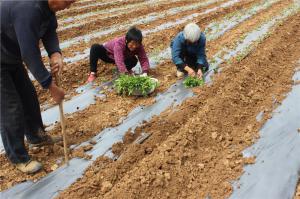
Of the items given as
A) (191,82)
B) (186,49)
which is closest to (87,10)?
(186,49)

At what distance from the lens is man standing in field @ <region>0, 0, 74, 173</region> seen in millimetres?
2947

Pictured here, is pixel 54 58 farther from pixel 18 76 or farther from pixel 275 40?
pixel 275 40

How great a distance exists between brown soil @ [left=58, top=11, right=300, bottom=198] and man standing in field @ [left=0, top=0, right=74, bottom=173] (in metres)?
0.70

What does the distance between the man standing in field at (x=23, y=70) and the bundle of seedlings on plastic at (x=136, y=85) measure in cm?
144

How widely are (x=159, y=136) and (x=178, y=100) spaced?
3.50 feet

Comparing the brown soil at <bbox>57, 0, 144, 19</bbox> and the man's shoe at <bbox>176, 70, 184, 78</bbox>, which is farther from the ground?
the brown soil at <bbox>57, 0, 144, 19</bbox>

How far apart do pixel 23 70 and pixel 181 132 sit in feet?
5.96

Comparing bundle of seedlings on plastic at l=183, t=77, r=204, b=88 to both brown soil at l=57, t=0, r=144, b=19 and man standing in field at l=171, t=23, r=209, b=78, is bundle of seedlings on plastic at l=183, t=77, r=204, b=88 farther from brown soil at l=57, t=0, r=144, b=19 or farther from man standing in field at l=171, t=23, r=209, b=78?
brown soil at l=57, t=0, r=144, b=19

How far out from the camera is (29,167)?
11.9 feet

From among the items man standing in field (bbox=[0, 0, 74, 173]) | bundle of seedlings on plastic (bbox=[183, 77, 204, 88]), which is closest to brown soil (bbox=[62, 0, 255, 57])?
bundle of seedlings on plastic (bbox=[183, 77, 204, 88])

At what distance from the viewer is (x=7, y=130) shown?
3453 millimetres

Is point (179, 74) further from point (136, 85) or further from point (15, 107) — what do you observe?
point (15, 107)

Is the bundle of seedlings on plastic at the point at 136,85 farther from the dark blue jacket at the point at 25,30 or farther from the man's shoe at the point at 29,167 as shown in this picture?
the dark blue jacket at the point at 25,30

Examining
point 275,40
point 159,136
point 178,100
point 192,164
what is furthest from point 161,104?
point 275,40
